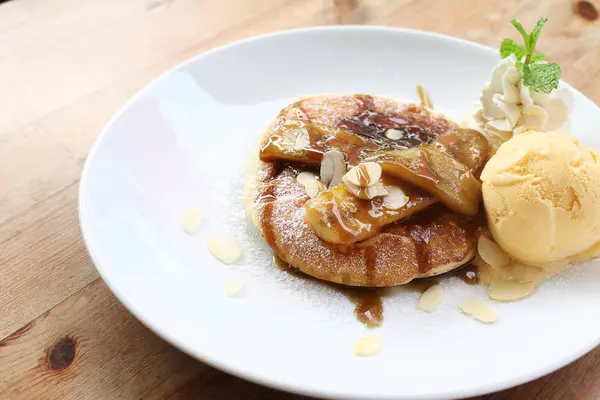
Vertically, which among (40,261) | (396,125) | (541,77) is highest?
(541,77)

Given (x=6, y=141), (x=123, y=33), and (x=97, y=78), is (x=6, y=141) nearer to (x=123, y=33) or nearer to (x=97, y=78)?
(x=97, y=78)

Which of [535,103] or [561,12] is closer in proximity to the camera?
[535,103]

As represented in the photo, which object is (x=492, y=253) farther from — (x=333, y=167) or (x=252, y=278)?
(x=252, y=278)

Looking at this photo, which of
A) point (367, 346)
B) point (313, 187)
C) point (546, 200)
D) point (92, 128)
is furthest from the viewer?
point (92, 128)

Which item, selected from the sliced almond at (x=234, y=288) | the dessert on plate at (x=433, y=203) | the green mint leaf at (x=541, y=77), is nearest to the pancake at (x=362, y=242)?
the dessert on plate at (x=433, y=203)

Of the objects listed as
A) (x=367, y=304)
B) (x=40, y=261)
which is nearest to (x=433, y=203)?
(x=367, y=304)

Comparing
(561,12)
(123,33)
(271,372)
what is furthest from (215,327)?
(561,12)

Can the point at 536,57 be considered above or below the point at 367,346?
above
